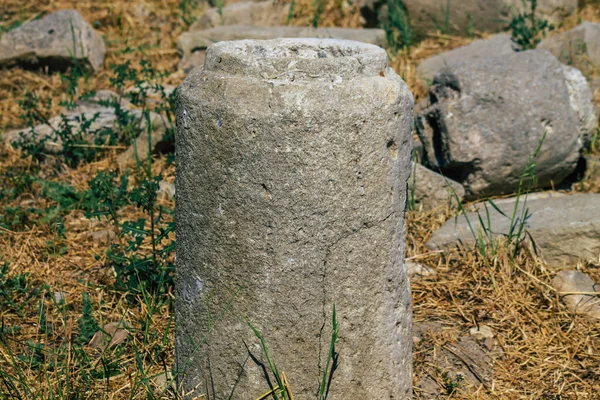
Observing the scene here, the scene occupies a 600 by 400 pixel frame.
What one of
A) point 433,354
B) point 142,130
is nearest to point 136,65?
point 142,130

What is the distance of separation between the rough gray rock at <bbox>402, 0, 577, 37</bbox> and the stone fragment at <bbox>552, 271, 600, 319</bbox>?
10.2 feet

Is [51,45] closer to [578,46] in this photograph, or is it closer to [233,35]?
[233,35]

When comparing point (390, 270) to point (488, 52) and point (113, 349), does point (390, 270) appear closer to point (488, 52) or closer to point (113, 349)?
point (113, 349)

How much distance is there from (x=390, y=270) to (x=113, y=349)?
1.18 m

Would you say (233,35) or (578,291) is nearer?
(578,291)

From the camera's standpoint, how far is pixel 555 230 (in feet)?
10.9

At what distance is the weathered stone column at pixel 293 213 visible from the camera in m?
1.99

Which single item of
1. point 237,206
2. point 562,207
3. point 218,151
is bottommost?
point 562,207

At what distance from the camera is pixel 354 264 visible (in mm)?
2115

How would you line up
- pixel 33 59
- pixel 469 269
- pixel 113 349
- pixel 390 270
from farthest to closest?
pixel 33 59 < pixel 469 269 < pixel 113 349 < pixel 390 270

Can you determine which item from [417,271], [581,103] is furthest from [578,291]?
[581,103]

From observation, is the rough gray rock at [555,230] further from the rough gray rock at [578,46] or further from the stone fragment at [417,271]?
the rough gray rock at [578,46]

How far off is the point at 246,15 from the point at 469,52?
2.06m

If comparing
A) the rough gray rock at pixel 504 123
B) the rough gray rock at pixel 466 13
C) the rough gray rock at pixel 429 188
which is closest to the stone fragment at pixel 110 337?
the rough gray rock at pixel 429 188
